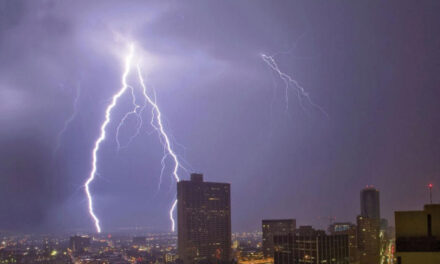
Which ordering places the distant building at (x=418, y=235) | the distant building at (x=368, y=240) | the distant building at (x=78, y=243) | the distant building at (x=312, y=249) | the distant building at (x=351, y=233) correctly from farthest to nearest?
the distant building at (x=78, y=243), the distant building at (x=351, y=233), the distant building at (x=368, y=240), the distant building at (x=312, y=249), the distant building at (x=418, y=235)

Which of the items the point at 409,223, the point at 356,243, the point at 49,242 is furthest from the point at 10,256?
the point at 356,243

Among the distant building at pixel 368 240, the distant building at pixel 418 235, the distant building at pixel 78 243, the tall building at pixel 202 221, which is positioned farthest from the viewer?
the distant building at pixel 78 243

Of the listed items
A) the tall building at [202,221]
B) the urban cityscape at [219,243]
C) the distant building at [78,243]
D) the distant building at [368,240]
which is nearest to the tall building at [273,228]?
the urban cityscape at [219,243]

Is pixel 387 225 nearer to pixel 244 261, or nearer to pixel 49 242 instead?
pixel 244 261

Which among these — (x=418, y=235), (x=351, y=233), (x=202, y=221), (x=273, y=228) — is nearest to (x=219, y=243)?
(x=202, y=221)

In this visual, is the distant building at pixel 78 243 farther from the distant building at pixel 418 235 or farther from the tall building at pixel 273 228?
the distant building at pixel 418 235
